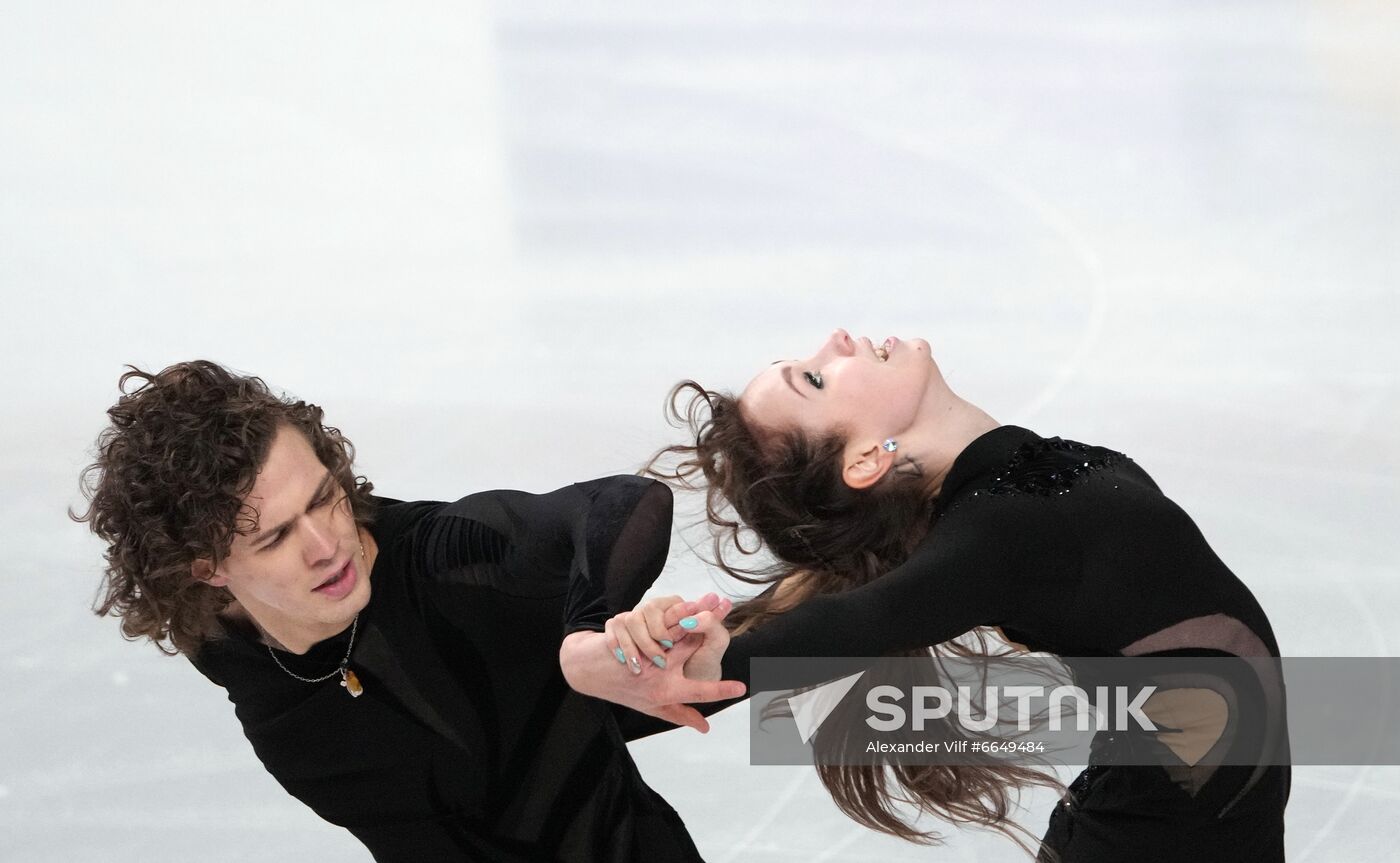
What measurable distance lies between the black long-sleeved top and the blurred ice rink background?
1124 millimetres

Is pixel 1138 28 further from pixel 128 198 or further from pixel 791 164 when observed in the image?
pixel 128 198

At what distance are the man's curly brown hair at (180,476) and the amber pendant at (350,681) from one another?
25 cm

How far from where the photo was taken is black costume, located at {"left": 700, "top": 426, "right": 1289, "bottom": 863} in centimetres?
221

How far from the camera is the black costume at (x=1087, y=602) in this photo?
2.21 meters

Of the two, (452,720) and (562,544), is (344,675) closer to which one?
(452,720)

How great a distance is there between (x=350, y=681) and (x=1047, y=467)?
1221 millimetres

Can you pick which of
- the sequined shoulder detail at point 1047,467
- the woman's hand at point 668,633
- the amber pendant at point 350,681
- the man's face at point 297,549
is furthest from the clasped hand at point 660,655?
the amber pendant at point 350,681

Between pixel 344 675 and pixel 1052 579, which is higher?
pixel 1052 579

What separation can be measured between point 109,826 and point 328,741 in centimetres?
107

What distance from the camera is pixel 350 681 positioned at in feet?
9.30

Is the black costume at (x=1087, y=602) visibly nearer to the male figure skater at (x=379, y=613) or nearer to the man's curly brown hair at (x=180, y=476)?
the male figure skater at (x=379, y=613)

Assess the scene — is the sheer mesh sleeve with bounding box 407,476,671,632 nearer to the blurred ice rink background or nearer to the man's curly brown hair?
the man's curly brown hair

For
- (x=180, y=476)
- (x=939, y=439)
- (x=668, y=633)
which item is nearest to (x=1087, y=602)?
(x=939, y=439)

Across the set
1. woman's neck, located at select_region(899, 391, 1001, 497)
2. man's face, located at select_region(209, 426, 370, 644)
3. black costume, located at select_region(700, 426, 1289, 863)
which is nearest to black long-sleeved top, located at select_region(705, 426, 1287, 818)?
black costume, located at select_region(700, 426, 1289, 863)
